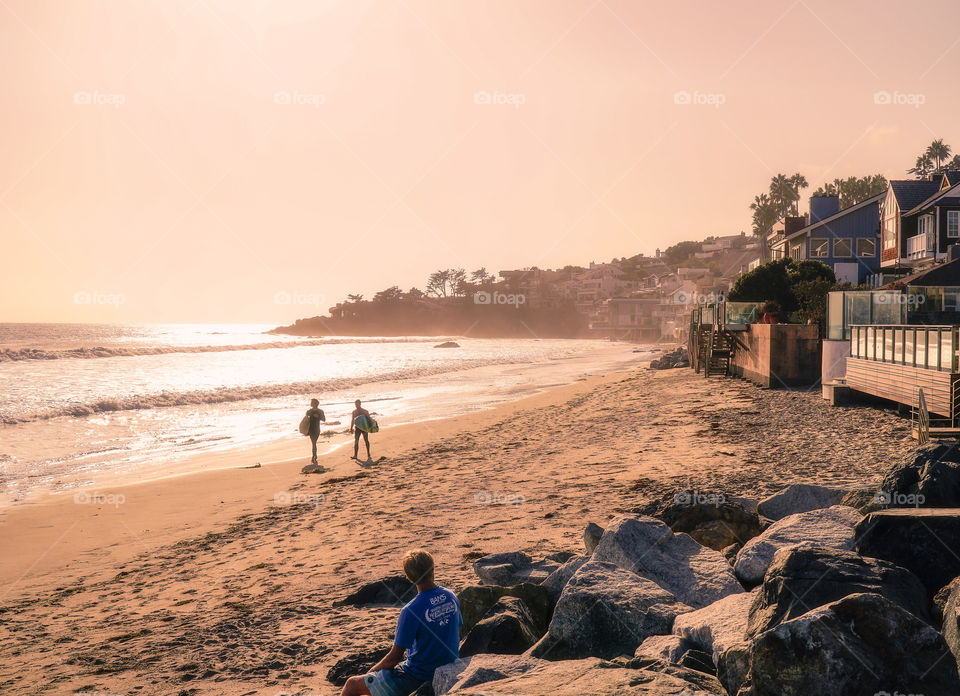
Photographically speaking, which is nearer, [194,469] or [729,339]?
[194,469]

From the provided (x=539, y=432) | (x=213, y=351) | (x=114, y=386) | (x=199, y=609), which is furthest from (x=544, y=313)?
(x=199, y=609)

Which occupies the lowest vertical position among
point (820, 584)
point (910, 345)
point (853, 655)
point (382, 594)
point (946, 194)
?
point (382, 594)

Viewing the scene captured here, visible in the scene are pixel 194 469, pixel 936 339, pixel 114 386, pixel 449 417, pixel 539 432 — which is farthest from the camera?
pixel 114 386

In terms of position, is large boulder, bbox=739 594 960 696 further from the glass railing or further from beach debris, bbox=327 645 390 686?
the glass railing

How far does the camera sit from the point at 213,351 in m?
94.6

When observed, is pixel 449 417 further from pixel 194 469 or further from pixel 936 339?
pixel 936 339

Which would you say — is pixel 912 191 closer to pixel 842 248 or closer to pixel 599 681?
pixel 842 248

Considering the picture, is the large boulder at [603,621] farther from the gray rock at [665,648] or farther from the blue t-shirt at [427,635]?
the blue t-shirt at [427,635]

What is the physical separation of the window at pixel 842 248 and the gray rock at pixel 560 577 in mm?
48607

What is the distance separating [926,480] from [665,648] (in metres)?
3.71

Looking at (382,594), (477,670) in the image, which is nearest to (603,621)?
(477,670)

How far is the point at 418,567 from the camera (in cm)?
516

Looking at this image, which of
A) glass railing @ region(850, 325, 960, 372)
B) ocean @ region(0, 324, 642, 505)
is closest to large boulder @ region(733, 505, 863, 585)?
→ glass railing @ region(850, 325, 960, 372)

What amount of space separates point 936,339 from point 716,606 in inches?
467
